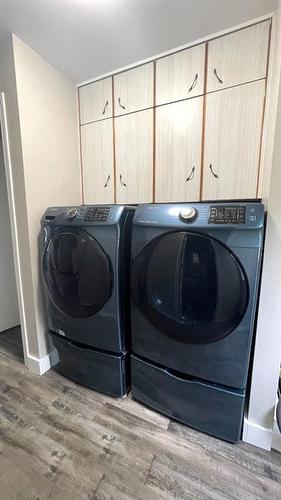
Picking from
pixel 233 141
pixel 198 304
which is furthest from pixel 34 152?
pixel 198 304

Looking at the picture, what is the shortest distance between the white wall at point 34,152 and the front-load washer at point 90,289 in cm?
11

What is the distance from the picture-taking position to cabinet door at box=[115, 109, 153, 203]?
1.54 m

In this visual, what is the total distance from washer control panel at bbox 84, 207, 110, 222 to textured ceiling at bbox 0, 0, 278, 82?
102 cm

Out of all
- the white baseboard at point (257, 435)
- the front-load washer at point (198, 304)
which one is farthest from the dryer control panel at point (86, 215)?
the white baseboard at point (257, 435)

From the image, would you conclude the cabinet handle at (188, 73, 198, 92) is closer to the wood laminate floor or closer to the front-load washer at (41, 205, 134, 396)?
the front-load washer at (41, 205, 134, 396)

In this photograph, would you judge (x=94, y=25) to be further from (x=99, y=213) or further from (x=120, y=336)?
(x=120, y=336)

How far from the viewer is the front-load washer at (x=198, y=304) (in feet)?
3.09

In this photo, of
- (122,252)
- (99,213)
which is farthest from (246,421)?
(99,213)

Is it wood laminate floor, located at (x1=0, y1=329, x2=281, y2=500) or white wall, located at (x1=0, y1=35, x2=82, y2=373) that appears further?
white wall, located at (x1=0, y1=35, x2=82, y2=373)

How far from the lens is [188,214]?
Answer: 990mm

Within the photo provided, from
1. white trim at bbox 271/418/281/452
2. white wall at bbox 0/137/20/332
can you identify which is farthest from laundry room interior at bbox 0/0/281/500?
white wall at bbox 0/137/20/332

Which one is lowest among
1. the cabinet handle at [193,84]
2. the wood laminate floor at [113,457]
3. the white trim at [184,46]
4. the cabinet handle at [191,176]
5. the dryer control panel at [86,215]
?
the wood laminate floor at [113,457]

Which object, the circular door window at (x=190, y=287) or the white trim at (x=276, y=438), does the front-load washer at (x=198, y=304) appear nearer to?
the circular door window at (x=190, y=287)

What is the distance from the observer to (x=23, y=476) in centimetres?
100
